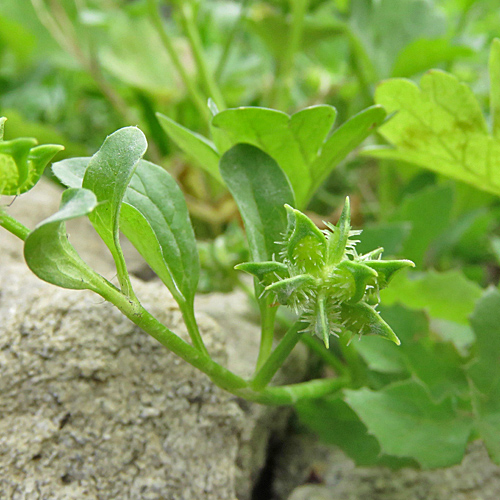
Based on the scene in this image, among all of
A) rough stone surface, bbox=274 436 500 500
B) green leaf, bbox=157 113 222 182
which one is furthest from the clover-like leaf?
rough stone surface, bbox=274 436 500 500

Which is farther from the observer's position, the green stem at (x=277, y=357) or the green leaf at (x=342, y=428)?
the green leaf at (x=342, y=428)

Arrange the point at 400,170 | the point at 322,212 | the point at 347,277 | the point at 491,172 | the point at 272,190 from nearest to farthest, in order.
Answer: the point at 347,277 → the point at 272,190 → the point at 491,172 → the point at 400,170 → the point at 322,212

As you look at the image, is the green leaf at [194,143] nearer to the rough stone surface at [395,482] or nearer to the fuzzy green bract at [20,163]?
the fuzzy green bract at [20,163]

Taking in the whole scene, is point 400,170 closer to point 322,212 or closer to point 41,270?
point 322,212

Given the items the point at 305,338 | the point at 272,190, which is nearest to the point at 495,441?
the point at 305,338

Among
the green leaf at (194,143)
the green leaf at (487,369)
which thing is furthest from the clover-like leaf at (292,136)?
the green leaf at (487,369)

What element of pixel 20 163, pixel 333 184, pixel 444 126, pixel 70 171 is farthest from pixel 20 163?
pixel 333 184
